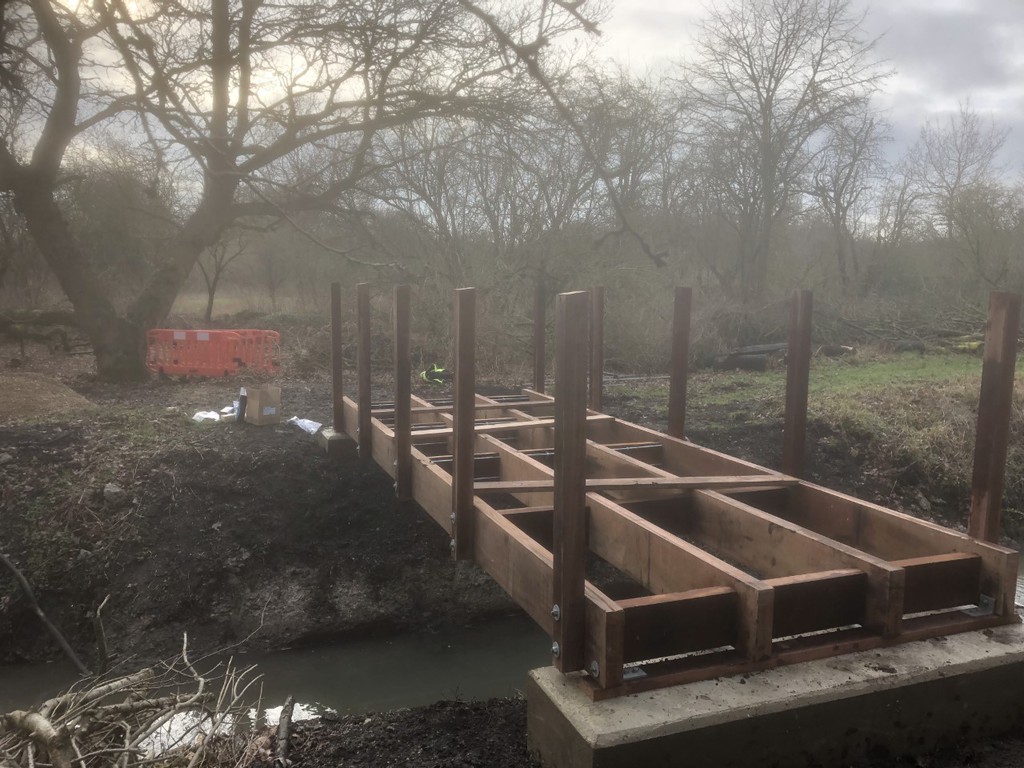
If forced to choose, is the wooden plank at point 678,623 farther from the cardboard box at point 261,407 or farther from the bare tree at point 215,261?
the bare tree at point 215,261

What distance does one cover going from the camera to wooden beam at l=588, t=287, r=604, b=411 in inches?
240

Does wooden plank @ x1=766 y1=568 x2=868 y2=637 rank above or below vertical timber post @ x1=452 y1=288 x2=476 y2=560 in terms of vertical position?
below

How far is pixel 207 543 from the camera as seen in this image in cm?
645

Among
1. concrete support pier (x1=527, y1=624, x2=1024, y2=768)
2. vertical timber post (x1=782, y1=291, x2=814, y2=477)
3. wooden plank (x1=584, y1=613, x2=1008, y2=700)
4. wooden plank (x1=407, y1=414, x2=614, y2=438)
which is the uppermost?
vertical timber post (x1=782, y1=291, x2=814, y2=477)

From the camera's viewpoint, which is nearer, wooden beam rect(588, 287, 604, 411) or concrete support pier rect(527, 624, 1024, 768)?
concrete support pier rect(527, 624, 1024, 768)

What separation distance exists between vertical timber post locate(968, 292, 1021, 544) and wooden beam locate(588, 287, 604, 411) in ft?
10.4

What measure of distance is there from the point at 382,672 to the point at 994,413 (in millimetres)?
4550

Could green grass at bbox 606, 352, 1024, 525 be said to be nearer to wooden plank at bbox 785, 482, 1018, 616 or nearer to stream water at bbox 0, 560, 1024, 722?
stream water at bbox 0, 560, 1024, 722

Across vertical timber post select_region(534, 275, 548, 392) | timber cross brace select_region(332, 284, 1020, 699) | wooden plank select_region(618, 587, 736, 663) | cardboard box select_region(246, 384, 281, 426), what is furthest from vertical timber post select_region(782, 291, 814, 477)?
cardboard box select_region(246, 384, 281, 426)

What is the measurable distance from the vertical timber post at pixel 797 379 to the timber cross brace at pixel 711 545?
0.01 meters

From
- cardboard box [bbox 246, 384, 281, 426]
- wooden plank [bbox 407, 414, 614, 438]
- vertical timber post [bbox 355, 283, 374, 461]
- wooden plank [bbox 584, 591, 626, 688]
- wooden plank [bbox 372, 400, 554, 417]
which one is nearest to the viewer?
wooden plank [bbox 584, 591, 626, 688]

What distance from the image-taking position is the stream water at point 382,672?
214 inches

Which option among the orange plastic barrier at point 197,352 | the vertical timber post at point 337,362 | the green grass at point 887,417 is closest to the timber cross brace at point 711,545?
the vertical timber post at point 337,362

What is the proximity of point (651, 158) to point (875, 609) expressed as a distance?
17.1m
